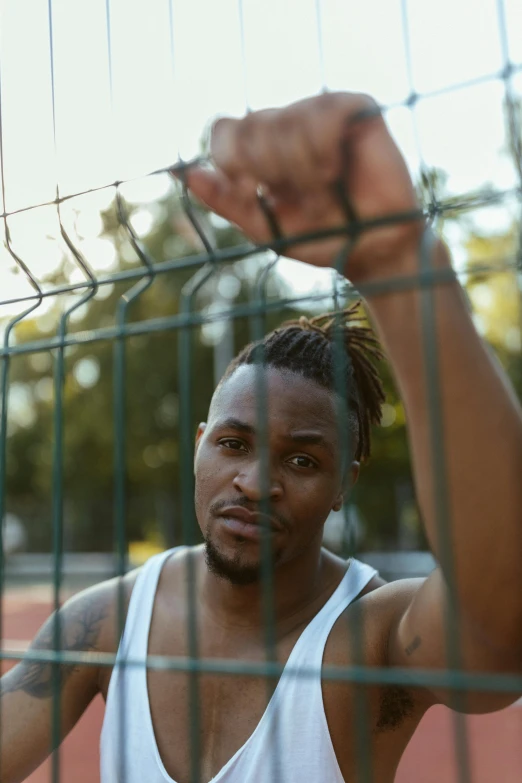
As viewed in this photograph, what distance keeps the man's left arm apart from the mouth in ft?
1.92

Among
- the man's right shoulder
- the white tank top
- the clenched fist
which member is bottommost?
the white tank top

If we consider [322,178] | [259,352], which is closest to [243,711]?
[259,352]

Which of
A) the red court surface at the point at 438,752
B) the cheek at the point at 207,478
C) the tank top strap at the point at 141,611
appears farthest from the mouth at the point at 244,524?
the red court surface at the point at 438,752

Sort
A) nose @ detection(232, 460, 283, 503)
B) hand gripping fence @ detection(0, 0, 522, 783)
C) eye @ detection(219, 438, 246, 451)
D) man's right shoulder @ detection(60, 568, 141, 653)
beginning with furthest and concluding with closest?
1. man's right shoulder @ detection(60, 568, 141, 653)
2. eye @ detection(219, 438, 246, 451)
3. nose @ detection(232, 460, 283, 503)
4. hand gripping fence @ detection(0, 0, 522, 783)

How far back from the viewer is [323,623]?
1.84 m

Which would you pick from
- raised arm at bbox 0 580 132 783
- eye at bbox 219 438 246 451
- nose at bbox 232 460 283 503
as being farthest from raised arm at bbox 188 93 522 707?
raised arm at bbox 0 580 132 783

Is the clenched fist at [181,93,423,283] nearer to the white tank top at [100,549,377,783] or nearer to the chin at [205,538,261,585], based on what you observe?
the white tank top at [100,549,377,783]

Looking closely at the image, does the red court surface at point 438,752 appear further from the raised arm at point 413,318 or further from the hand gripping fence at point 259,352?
the raised arm at point 413,318

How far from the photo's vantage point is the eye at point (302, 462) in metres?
1.76

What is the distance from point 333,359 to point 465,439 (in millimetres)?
1040

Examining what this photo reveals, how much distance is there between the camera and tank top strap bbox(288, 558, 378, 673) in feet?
5.82

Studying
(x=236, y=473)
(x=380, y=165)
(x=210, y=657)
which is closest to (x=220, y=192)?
(x=380, y=165)

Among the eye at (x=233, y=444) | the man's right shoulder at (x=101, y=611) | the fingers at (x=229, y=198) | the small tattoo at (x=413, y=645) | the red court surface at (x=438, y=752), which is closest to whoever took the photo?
the fingers at (x=229, y=198)

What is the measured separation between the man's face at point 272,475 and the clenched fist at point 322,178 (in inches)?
22.6
